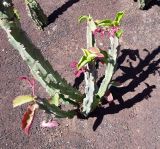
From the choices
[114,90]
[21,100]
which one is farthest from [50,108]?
[114,90]

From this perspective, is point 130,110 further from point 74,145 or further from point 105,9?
point 105,9

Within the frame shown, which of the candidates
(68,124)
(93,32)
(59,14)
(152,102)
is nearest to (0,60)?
(59,14)

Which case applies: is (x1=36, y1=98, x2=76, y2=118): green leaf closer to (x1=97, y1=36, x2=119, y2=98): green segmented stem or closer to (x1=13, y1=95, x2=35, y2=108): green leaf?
(x1=13, y1=95, x2=35, y2=108): green leaf

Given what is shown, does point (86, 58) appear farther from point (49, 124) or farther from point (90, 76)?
point (49, 124)

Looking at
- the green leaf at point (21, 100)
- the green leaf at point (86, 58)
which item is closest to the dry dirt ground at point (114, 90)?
the green leaf at point (86, 58)

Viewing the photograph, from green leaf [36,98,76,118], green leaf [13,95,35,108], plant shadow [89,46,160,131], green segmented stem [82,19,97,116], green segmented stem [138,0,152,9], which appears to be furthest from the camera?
green segmented stem [138,0,152,9]

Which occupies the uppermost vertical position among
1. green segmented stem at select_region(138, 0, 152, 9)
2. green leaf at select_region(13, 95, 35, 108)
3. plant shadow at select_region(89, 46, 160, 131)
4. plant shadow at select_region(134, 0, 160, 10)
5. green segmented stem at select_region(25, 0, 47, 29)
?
green leaf at select_region(13, 95, 35, 108)

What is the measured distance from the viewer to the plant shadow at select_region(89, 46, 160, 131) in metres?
3.39

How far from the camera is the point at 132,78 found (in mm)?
3533

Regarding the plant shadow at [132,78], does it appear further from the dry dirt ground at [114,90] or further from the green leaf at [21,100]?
the green leaf at [21,100]

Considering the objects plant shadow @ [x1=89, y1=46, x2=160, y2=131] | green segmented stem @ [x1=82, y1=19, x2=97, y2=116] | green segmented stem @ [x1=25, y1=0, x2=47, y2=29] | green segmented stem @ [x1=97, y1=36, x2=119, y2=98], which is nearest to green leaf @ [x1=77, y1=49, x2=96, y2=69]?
green segmented stem @ [x1=82, y1=19, x2=97, y2=116]

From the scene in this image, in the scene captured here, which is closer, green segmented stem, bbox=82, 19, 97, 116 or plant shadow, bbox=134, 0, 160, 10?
green segmented stem, bbox=82, 19, 97, 116

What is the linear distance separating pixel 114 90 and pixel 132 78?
0.24 meters

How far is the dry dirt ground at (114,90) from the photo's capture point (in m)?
3.27
